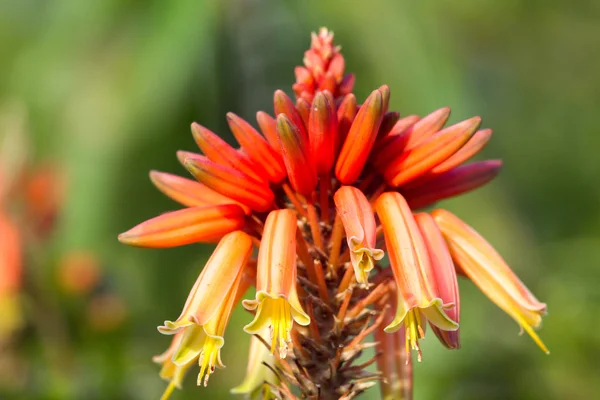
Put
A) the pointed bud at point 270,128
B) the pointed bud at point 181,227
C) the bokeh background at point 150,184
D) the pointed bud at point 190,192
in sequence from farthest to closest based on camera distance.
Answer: the bokeh background at point 150,184 < the pointed bud at point 190,192 < the pointed bud at point 270,128 < the pointed bud at point 181,227

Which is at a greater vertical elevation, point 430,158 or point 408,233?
point 430,158

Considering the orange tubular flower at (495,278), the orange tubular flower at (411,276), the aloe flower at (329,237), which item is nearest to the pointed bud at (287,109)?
the aloe flower at (329,237)

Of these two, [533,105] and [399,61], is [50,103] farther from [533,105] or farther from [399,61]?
[533,105]

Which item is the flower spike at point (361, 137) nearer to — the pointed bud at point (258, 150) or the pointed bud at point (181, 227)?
the pointed bud at point (258, 150)

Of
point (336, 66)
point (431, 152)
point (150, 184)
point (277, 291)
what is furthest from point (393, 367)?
point (150, 184)

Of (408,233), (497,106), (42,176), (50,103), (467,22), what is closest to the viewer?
(408,233)

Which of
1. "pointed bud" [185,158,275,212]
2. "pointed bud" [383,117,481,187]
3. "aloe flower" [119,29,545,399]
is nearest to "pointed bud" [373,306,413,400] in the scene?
"aloe flower" [119,29,545,399]

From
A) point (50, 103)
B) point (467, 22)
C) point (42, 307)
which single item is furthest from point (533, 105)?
point (42, 307)
